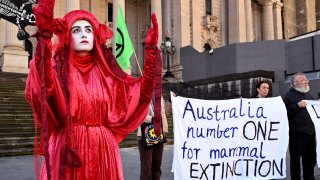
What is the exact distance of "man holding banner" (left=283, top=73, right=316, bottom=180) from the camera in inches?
258

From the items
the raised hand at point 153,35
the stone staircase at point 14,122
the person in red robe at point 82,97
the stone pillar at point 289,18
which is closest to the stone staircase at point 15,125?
the stone staircase at point 14,122

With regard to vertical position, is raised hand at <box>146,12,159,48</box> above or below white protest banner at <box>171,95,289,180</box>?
above

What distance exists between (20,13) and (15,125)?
302 inches

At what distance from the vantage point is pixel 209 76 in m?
24.7

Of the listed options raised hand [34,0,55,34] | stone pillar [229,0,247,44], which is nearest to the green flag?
raised hand [34,0,55,34]

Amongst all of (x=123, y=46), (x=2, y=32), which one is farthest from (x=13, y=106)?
(x=2, y=32)

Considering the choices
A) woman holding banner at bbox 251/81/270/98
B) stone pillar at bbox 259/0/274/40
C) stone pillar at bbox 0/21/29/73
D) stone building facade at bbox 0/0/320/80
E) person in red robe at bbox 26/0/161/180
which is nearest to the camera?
person in red robe at bbox 26/0/161/180

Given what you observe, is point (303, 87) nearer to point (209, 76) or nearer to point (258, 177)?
point (258, 177)

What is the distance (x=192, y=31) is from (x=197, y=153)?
83.9 feet

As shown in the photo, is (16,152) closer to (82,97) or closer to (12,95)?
(12,95)

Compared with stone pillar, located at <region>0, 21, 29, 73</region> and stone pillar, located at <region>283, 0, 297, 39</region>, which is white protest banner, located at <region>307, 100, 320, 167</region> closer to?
stone pillar, located at <region>0, 21, 29, 73</region>

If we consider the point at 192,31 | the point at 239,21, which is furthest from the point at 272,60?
the point at 239,21

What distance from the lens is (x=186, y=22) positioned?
30406mm

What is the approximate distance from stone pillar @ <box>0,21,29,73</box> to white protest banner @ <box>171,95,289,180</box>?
17.6m
